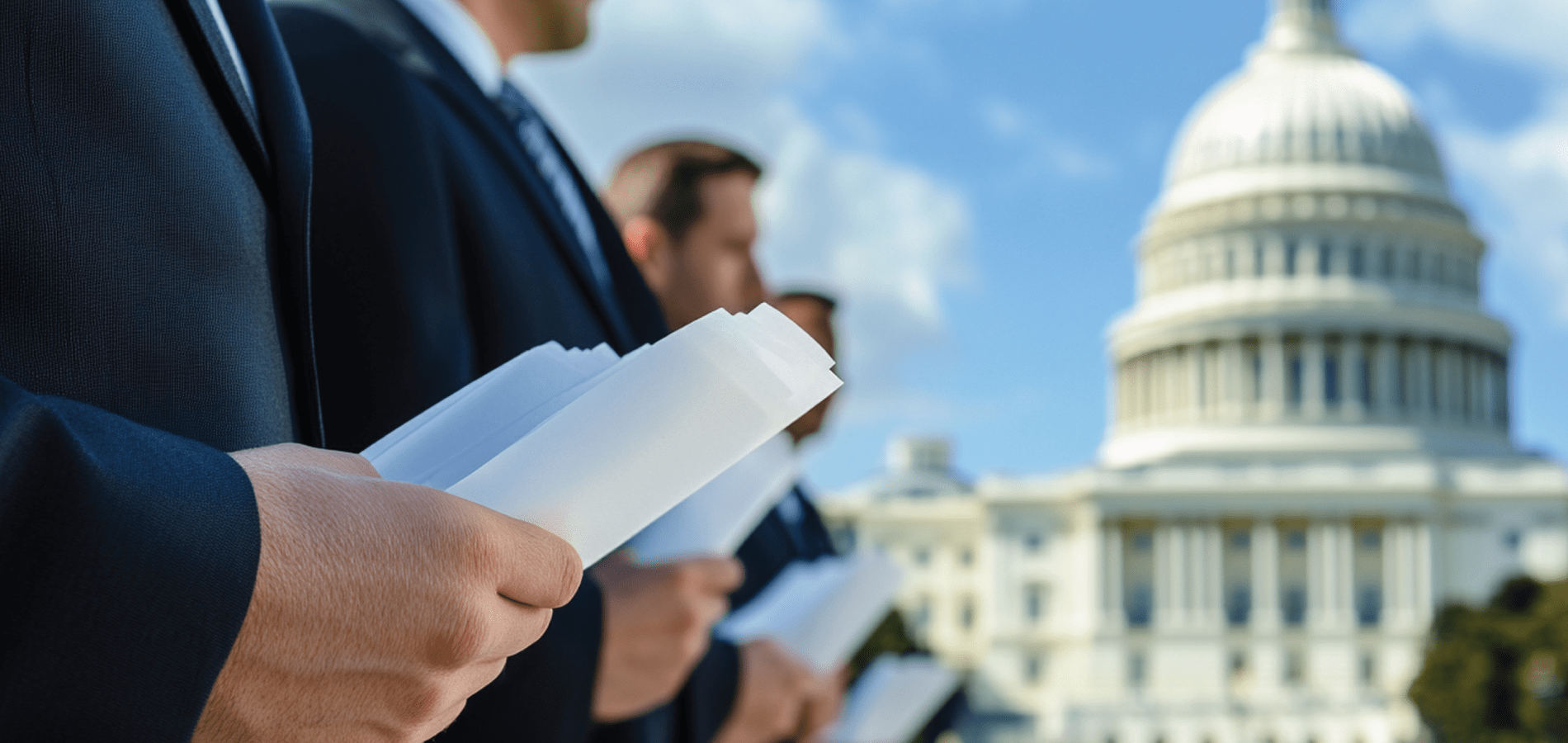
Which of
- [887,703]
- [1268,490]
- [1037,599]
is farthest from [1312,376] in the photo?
[887,703]

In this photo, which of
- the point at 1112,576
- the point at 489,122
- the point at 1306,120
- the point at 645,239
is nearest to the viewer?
the point at 489,122

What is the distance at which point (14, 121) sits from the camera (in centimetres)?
152

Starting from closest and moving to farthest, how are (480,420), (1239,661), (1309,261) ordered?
1. (480,420)
2. (1239,661)
3. (1309,261)

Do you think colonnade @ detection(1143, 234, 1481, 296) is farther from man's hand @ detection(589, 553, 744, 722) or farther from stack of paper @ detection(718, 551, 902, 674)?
man's hand @ detection(589, 553, 744, 722)

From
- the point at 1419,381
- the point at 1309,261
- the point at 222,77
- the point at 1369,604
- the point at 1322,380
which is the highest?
the point at 222,77

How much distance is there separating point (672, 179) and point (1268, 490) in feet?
213

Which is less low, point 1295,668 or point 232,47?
point 232,47

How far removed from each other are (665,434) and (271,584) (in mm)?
376

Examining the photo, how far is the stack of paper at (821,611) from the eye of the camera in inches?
182

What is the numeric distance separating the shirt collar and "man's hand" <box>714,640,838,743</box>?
1.50m

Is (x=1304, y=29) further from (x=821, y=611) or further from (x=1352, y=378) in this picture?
(x=821, y=611)

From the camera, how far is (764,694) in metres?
4.10

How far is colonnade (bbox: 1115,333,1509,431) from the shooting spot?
7044 centimetres

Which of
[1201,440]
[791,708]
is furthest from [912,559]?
[791,708]
